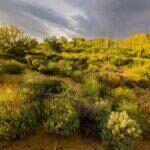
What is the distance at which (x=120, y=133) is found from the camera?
36.1 ft

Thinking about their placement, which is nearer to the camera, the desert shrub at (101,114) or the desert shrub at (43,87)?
the desert shrub at (101,114)

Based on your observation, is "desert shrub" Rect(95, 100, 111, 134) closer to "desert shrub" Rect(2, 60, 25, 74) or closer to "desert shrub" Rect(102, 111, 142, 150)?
"desert shrub" Rect(102, 111, 142, 150)

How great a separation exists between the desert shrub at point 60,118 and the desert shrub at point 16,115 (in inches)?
15.1

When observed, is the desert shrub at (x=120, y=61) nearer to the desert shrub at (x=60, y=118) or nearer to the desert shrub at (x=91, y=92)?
the desert shrub at (x=91, y=92)

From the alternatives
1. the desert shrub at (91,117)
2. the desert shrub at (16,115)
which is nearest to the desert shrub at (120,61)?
the desert shrub at (91,117)

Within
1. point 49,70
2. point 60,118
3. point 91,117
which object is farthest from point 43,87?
point 49,70

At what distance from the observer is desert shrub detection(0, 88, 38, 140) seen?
33.3 feet

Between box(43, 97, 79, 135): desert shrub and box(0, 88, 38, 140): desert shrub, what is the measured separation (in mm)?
382

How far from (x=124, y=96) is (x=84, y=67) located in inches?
548

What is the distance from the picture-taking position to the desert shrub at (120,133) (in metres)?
10.9

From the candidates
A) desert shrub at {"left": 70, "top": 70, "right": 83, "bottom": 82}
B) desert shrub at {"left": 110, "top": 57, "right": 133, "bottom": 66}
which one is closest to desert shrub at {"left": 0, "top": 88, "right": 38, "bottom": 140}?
desert shrub at {"left": 70, "top": 70, "right": 83, "bottom": 82}

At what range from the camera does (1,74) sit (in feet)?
59.6

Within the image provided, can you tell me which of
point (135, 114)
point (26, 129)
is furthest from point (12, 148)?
point (135, 114)

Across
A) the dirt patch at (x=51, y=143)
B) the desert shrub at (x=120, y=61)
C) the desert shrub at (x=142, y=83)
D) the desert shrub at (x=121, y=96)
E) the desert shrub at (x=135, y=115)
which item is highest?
the desert shrub at (x=120, y=61)
